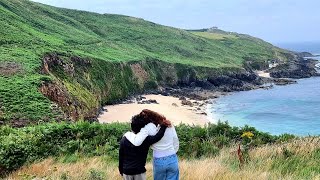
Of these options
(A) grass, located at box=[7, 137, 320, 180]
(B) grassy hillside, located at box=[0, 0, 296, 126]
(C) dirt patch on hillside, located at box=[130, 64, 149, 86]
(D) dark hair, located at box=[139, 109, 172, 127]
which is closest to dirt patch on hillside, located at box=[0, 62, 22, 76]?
(B) grassy hillside, located at box=[0, 0, 296, 126]

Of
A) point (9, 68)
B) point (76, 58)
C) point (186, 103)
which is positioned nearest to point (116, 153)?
point (9, 68)

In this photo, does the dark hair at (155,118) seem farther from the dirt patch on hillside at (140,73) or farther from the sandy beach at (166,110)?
the dirt patch on hillside at (140,73)

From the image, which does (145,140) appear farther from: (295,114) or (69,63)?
(295,114)

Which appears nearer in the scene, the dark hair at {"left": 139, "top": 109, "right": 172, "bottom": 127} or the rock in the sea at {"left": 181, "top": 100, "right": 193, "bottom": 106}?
the dark hair at {"left": 139, "top": 109, "right": 172, "bottom": 127}

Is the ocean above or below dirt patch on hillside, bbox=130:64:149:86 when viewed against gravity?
below

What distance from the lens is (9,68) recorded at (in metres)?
37.4

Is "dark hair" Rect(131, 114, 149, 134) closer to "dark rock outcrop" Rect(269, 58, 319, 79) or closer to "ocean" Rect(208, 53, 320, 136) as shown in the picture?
"ocean" Rect(208, 53, 320, 136)

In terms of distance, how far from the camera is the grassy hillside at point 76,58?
32.2 m

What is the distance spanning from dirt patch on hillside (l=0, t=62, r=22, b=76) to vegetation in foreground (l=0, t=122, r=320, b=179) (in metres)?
20.4

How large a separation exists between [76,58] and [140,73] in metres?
19.4

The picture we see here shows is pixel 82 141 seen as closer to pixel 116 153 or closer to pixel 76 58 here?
pixel 116 153

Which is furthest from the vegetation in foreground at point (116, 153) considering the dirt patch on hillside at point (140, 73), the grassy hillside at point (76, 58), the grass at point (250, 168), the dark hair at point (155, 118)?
the dirt patch on hillside at point (140, 73)

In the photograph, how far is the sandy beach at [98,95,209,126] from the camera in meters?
45.9

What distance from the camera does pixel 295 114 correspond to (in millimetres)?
56438
